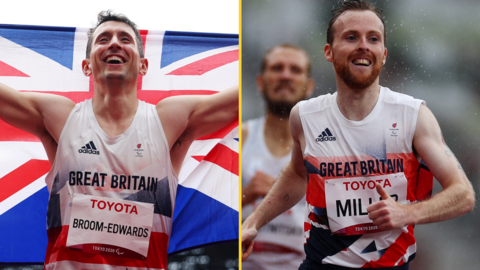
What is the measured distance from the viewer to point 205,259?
9.37 feet

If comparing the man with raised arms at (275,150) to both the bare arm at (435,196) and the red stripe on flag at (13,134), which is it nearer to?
the bare arm at (435,196)

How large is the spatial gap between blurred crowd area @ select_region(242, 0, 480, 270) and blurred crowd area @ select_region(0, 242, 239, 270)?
118 cm


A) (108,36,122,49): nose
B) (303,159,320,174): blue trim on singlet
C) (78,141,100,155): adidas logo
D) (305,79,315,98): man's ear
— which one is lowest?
(303,159,320,174): blue trim on singlet

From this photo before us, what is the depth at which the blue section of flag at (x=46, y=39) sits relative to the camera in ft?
9.13

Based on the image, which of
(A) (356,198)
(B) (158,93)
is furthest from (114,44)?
(A) (356,198)

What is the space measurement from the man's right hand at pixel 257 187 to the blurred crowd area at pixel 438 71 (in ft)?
1.79

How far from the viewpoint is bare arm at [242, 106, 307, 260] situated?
7.47ft

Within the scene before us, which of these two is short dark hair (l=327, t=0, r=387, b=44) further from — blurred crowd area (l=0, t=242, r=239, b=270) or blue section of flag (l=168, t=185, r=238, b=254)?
blurred crowd area (l=0, t=242, r=239, b=270)

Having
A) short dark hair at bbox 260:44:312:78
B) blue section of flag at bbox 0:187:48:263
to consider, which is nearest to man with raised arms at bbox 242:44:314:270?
short dark hair at bbox 260:44:312:78

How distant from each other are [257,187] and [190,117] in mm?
681

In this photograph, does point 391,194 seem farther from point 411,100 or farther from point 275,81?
point 275,81

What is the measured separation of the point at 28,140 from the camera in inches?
106

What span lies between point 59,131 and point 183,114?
762mm

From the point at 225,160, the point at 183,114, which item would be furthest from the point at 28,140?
the point at 225,160
